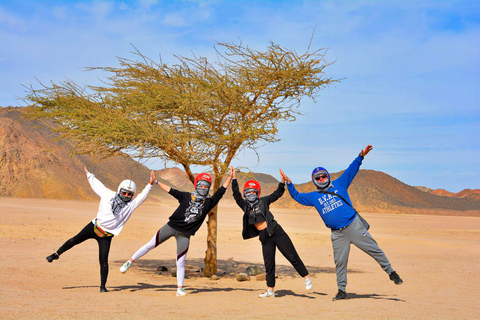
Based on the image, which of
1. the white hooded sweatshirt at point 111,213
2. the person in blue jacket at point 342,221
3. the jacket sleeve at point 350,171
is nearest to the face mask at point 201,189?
the white hooded sweatshirt at point 111,213

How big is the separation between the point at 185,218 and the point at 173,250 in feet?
38.1

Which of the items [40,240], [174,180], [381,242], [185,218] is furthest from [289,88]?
[174,180]

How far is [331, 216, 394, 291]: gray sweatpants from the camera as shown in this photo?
8.64 metres

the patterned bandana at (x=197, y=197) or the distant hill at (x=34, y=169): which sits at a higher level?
the distant hill at (x=34, y=169)

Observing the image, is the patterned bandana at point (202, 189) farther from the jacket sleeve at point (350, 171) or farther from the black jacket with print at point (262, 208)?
the jacket sleeve at point (350, 171)

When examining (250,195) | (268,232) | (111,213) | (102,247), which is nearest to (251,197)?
(250,195)

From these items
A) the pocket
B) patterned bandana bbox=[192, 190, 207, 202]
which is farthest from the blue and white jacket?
patterned bandana bbox=[192, 190, 207, 202]

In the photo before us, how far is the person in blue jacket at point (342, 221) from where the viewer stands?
8664 mm

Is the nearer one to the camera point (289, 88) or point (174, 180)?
point (289, 88)

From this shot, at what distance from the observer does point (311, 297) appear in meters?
9.47

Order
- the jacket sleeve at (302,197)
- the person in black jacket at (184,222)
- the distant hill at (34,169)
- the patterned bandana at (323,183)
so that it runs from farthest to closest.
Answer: the distant hill at (34,169)
the person in black jacket at (184,222)
the jacket sleeve at (302,197)
the patterned bandana at (323,183)

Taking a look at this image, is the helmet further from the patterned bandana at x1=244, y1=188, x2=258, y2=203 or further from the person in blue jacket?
Result: the patterned bandana at x1=244, y1=188, x2=258, y2=203

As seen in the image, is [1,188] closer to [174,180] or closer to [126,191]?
[174,180]

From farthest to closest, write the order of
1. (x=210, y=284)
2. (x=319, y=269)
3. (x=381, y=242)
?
(x=381, y=242) < (x=319, y=269) < (x=210, y=284)
